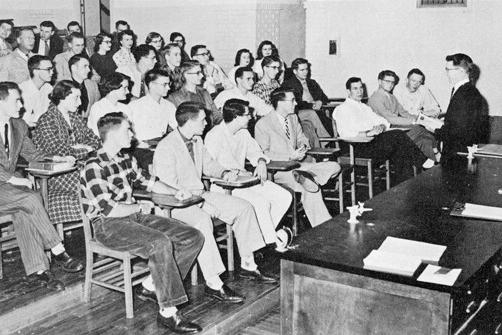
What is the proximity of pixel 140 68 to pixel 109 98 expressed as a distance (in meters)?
1.21

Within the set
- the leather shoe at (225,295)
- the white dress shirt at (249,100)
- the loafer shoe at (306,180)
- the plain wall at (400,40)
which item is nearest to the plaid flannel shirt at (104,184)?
the leather shoe at (225,295)

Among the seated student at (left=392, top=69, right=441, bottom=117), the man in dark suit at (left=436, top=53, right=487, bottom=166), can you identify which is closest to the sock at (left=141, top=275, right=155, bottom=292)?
the man in dark suit at (left=436, top=53, right=487, bottom=166)

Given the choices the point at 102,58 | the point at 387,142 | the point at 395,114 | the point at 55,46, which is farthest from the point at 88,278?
the point at 55,46

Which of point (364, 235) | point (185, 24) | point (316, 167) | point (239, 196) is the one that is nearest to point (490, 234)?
point (364, 235)

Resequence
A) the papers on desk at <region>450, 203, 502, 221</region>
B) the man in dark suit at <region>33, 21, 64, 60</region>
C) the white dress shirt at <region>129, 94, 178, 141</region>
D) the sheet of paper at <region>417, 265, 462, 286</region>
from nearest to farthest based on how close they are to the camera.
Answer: the sheet of paper at <region>417, 265, 462, 286</region> < the papers on desk at <region>450, 203, 502, 221</region> < the white dress shirt at <region>129, 94, 178, 141</region> < the man in dark suit at <region>33, 21, 64, 60</region>

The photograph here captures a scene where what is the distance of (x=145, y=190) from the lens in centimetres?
390

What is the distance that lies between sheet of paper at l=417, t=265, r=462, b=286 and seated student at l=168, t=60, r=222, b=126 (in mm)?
3628

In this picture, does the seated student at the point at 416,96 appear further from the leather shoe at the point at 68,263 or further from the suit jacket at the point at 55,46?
the leather shoe at the point at 68,263

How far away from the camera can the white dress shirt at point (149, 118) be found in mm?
5398

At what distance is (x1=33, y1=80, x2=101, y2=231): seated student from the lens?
4434mm

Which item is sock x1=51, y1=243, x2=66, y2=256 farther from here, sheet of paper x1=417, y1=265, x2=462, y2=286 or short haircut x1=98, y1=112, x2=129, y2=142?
sheet of paper x1=417, y1=265, x2=462, y2=286

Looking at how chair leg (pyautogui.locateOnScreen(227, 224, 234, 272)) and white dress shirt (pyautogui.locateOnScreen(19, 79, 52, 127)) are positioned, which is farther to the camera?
white dress shirt (pyautogui.locateOnScreen(19, 79, 52, 127))

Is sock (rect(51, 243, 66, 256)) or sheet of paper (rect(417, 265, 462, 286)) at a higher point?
sheet of paper (rect(417, 265, 462, 286))

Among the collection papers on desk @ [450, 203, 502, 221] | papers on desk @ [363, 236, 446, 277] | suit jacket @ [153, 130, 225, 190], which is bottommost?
papers on desk @ [363, 236, 446, 277]
